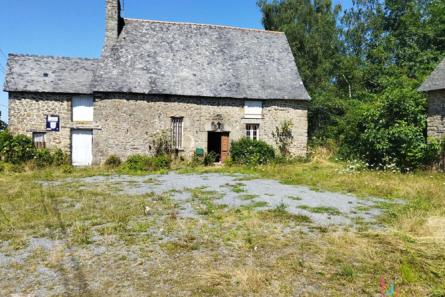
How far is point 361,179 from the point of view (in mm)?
12570

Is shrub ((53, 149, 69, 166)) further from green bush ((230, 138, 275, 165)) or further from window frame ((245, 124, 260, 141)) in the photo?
window frame ((245, 124, 260, 141))

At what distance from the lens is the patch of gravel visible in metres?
8.10

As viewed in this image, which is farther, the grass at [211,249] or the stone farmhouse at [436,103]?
the stone farmhouse at [436,103]

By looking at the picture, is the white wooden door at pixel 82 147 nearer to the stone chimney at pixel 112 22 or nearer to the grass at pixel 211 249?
the stone chimney at pixel 112 22

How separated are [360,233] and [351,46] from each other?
2584 centimetres

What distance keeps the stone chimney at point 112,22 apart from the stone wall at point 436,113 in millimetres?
15099

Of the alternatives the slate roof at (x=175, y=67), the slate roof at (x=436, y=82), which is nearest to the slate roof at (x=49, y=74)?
the slate roof at (x=175, y=67)

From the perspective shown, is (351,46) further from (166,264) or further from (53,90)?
(166,264)

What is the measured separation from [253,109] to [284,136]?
2.21 m

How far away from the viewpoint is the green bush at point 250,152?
1777 centimetres

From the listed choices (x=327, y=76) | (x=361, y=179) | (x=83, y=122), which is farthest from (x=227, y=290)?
(x=327, y=76)

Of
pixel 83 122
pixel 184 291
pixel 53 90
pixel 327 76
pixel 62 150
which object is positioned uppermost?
pixel 327 76

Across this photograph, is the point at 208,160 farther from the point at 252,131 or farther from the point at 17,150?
the point at 17,150

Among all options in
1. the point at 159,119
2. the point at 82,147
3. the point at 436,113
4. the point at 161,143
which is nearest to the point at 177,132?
the point at 161,143
